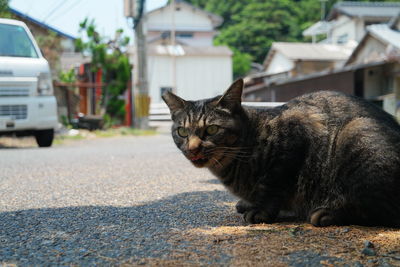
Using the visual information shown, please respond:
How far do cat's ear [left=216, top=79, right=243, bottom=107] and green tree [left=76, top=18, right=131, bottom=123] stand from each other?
1239 centimetres

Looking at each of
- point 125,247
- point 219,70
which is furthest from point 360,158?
point 219,70

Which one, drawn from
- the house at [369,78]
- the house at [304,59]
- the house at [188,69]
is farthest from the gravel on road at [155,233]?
the house at [188,69]

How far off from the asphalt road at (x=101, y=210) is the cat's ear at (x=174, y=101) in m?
0.70

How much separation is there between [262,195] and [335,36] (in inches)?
1115

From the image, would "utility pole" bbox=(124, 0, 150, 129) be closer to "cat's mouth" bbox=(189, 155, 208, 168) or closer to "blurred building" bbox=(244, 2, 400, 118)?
"blurred building" bbox=(244, 2, 400, 118)

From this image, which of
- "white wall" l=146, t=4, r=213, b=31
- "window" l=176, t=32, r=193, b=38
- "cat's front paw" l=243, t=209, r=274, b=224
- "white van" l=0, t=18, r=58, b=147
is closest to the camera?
"cat's front paw" l=243, t=209, r=274, b=224

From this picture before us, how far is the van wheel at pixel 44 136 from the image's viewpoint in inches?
314

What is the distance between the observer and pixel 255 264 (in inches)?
69.4

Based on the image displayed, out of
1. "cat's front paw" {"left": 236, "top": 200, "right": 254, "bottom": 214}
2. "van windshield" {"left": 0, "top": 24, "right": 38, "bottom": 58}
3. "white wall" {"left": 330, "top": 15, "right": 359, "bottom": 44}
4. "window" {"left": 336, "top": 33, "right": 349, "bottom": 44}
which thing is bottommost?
"cat's front paw" {"left": 236, "top": 200, "right": 254, "bottom": 214}

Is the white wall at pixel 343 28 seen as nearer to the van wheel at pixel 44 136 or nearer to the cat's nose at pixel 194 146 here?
the van wheel at pixel 44 136

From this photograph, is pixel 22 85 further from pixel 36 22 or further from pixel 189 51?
pixel 189 51

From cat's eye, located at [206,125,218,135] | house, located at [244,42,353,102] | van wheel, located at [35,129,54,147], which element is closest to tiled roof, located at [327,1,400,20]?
house, located at [244,42,353,102]

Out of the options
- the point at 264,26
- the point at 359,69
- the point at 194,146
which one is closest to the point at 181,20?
the point at 264,26

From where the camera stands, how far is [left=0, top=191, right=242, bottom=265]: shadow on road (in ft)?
6.25
